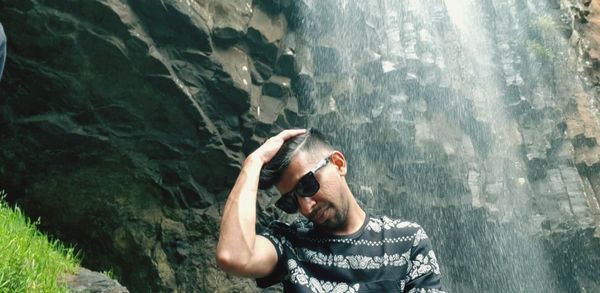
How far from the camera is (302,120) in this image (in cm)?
984

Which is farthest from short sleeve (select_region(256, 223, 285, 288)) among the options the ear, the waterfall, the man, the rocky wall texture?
the waterfall

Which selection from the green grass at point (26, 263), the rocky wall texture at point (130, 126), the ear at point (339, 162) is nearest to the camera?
the ear at point (339, 162)

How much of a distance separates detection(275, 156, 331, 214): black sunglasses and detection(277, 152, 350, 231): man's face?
0.08ft

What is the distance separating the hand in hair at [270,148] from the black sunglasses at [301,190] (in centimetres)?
29

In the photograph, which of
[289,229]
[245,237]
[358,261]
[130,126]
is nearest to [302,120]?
[130,126]

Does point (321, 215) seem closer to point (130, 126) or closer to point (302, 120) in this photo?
point (130, 126)

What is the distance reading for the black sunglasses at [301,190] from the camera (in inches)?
132

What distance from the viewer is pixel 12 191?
7406mm

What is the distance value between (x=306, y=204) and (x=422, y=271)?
31.4 inches

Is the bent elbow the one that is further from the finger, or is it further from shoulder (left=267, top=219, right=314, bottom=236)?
the finger

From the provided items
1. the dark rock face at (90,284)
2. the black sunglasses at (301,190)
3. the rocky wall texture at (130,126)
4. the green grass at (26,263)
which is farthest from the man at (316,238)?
the rocky wall texture at (130,126)

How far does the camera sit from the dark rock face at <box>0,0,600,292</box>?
23.9ft

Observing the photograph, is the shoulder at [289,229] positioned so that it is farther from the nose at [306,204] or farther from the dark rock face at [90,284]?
the dark rock face at [90,284]

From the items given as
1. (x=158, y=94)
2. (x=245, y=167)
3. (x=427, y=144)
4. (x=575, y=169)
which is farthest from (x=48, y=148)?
(x=575, y=169)
